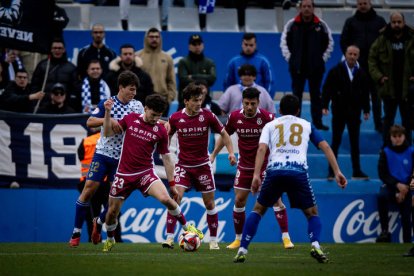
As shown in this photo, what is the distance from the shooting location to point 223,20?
2372cm

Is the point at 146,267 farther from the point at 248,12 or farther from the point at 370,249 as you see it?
the point at 248,12

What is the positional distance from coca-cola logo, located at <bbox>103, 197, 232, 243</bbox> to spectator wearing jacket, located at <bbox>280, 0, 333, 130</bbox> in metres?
3.25

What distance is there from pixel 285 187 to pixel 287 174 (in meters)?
0.18

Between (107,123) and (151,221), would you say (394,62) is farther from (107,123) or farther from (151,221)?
(107,123)

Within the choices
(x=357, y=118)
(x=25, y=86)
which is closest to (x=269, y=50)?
(x=357, y=118)

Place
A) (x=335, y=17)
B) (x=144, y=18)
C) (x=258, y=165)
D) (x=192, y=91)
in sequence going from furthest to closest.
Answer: (x=335, y=17) < (x=144, y=18) < (x=192, y=91) < (x=258, y=165)

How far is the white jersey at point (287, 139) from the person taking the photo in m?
12.0

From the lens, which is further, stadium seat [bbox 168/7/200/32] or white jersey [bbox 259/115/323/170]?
stadium seat [bbox 168/7/200/32]

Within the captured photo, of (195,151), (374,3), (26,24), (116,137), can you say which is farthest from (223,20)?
(116,137)

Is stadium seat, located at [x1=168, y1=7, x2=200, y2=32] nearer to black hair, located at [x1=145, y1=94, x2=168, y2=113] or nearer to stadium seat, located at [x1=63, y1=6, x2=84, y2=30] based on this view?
stadium seat, located at [x1=63, y1=6, x2=84, y2=30]

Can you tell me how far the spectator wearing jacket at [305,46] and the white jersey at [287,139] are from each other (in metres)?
8.18

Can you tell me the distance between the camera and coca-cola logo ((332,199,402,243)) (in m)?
19.2

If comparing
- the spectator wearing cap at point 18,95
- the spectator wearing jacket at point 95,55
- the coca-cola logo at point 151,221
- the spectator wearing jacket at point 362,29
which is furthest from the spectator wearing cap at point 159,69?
the spectator wearing jacket at point 362,29

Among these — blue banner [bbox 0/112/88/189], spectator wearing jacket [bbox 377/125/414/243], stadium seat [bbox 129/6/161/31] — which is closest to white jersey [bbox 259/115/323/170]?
spectator wearing jacket [bbox 377/125/414/243]
